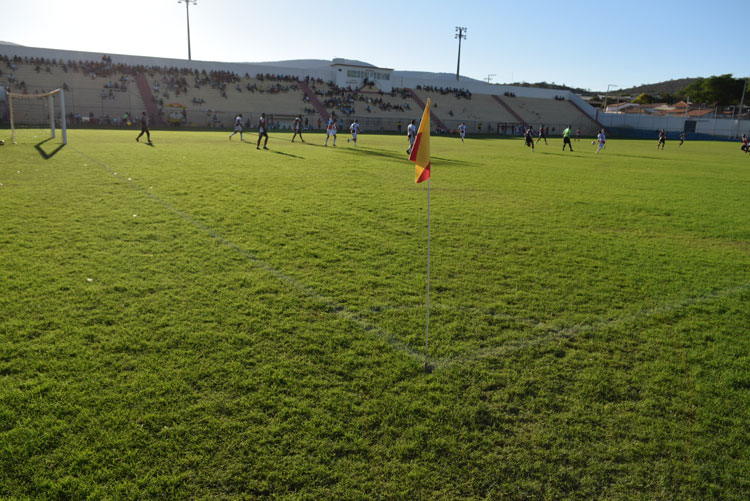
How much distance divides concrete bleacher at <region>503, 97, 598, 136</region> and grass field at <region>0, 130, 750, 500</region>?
205 ft

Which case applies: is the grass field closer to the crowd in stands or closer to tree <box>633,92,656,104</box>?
the crowd in stands

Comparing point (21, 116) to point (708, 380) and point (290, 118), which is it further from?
point (708, 380)

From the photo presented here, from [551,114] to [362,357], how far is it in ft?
244

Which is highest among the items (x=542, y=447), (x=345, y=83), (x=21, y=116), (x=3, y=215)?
(x=345, y=83)

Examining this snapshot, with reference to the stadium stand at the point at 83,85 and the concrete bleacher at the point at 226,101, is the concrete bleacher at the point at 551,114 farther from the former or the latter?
the stadium stand at the point at 83,85

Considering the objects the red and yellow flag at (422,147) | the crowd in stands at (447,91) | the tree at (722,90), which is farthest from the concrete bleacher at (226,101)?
the tree at (722,90)

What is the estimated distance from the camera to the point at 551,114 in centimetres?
7162

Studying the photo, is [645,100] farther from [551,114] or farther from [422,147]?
[422,147]

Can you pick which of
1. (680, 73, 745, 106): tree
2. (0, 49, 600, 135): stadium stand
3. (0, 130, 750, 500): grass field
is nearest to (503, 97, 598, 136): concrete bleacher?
(0, 49, 600, 135): stadium stand

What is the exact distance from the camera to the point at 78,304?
5566mm

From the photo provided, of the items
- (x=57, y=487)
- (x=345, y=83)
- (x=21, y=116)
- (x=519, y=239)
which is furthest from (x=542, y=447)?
(x=345, y=83)

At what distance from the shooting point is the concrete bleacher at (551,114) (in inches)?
2689

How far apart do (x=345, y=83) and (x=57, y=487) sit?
219 ft

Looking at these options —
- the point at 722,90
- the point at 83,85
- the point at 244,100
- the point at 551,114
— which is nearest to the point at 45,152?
the point at 83,85
